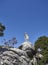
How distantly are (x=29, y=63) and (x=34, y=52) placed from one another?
6149mm

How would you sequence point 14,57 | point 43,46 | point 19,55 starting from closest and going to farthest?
point 14,57, point 19,55, point 43,46

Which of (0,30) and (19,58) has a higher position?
(0,30)

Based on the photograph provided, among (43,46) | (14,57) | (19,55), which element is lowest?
(14,57)

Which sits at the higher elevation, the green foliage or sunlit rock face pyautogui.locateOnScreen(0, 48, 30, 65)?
the green foliage

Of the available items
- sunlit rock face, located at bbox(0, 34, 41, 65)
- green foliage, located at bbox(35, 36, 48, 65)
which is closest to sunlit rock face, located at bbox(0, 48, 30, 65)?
sunlit rock face, located at bbox(0, 34, 41, 65)

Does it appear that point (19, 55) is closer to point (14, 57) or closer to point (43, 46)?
point (14, 57)

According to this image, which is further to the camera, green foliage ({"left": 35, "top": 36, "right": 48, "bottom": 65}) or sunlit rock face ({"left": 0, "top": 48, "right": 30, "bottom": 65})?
green foliage ({"left": 35, "top": 36, "right": 48, "bottom": 65})

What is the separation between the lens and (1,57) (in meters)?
38.7

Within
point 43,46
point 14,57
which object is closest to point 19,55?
point 14,57

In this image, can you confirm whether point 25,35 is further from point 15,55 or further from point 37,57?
point 15,55

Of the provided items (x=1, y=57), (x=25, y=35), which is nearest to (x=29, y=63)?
(x=1, y=57)

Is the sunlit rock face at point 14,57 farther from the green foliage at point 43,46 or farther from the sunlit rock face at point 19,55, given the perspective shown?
the green foliage at point 43,46

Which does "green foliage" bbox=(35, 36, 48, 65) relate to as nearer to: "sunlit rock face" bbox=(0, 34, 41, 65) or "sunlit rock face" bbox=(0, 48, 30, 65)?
"sunlit rock face" bbox=(0, 34, 41, 65)

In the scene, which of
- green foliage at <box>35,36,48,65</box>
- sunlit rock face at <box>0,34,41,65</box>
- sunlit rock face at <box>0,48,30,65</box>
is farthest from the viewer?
green foliage at <box>35,36,48,65</box>
